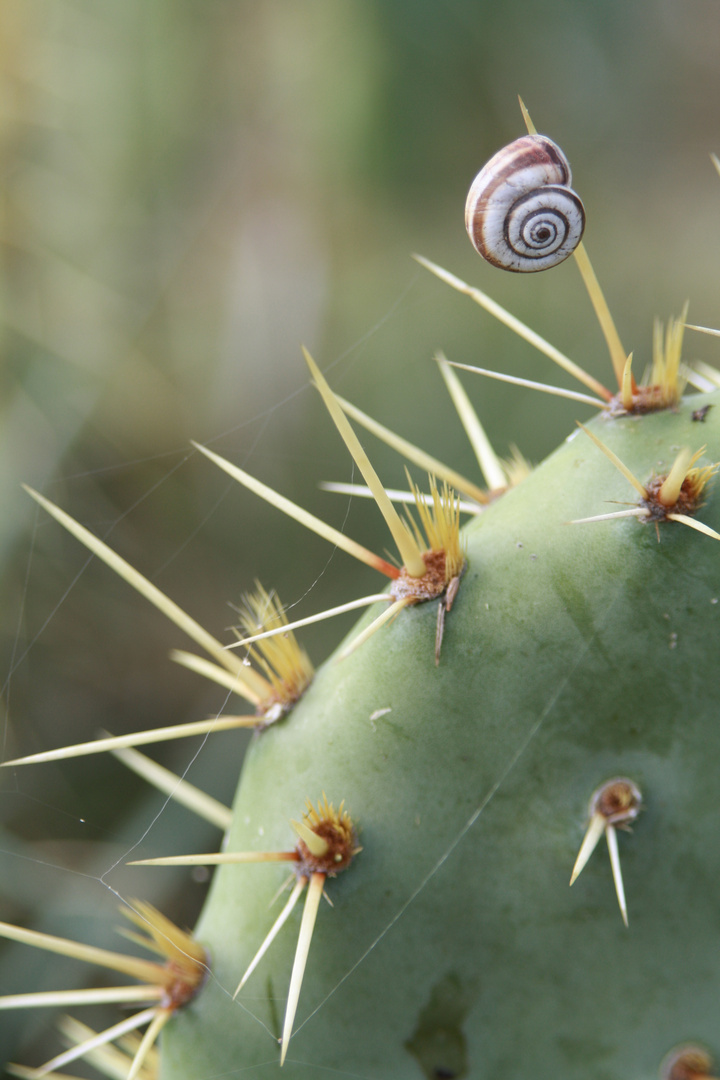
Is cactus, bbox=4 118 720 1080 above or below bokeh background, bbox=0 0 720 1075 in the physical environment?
below

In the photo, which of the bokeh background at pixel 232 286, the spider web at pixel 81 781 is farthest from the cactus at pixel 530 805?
the bokeh background at pixel 232 286

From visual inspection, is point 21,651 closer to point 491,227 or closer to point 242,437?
point 242,437

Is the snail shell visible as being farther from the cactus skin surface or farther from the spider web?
the spider web

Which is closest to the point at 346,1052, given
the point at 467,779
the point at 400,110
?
the point at 467,779

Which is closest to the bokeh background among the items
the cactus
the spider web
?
the spider web

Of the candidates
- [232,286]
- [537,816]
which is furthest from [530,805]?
[232,286]

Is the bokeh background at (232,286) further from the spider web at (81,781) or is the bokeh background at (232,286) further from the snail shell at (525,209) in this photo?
the snail shell at (525,209)

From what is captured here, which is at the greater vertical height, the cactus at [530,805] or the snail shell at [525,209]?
the snail shell at [525,209]
